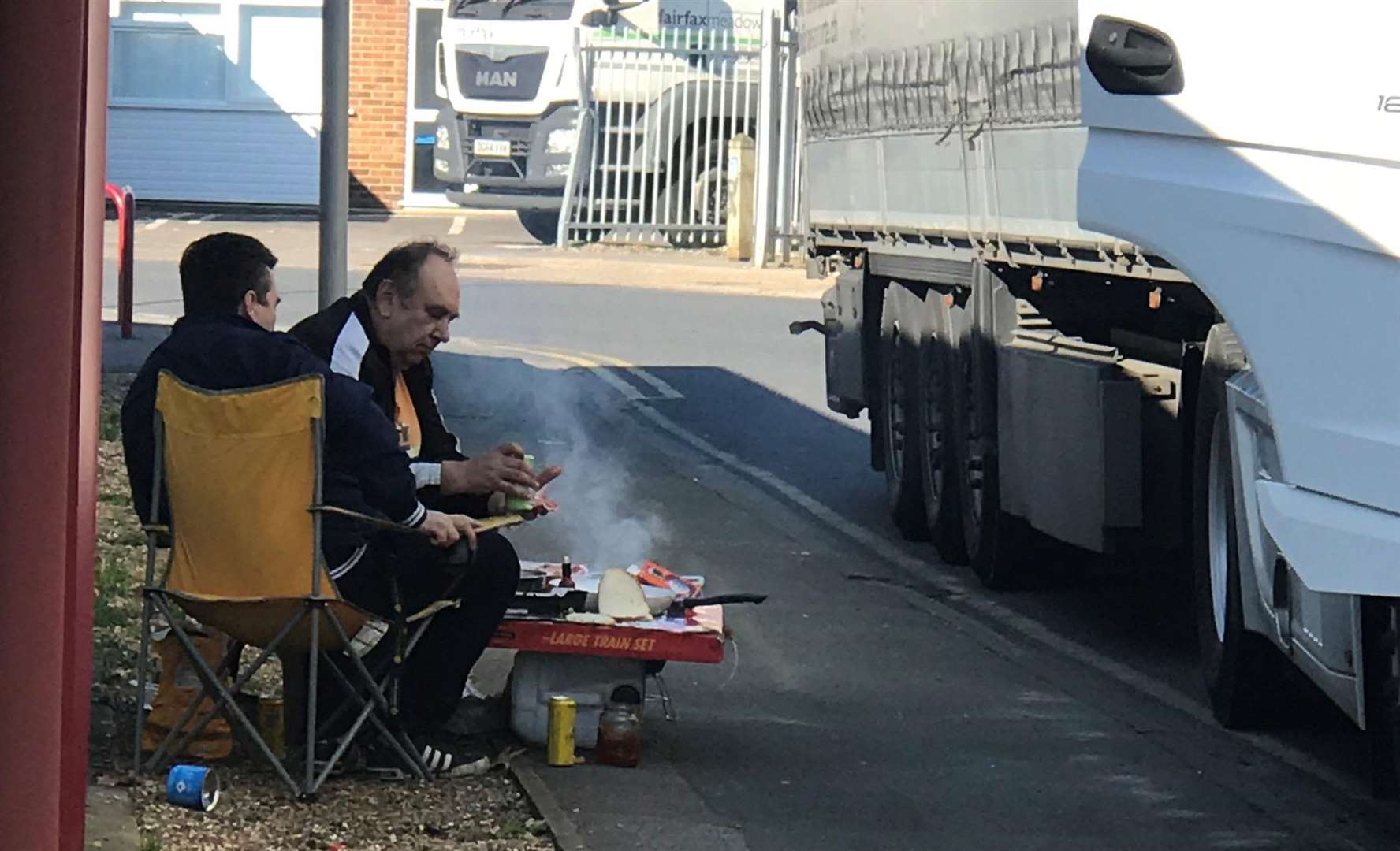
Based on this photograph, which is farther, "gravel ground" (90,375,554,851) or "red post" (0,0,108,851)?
"gravel ground" (90,375,554,851)

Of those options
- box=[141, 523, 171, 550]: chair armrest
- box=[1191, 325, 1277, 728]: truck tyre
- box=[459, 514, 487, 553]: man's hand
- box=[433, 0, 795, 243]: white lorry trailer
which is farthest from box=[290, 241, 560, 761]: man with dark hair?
box=[433, 0, 795, 243]: white lorry trailer

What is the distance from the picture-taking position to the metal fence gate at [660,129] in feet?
93.5

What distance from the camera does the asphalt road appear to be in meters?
6.52

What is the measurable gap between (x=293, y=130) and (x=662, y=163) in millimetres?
8845

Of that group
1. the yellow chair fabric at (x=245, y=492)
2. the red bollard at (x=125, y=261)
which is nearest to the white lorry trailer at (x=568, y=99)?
the red bollard at (x=125, y=261)

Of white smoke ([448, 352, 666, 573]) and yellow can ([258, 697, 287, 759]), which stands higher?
white smoke ([448, 352, 666, 573])

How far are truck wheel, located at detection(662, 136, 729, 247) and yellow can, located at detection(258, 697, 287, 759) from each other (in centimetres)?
2212

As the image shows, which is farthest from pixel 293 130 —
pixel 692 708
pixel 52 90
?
pixel 52 90

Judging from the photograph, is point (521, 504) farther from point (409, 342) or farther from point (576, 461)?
point (576, 461)

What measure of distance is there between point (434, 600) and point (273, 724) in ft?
2.04

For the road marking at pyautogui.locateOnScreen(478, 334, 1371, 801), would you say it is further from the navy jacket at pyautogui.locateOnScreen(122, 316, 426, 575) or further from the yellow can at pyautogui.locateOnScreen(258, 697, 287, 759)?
the yellow can at pyautogui.locateOnScreen(258, 697, 287, 759)

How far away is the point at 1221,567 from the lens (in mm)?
7797

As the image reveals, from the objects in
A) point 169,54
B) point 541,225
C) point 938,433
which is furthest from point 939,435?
point 169,54

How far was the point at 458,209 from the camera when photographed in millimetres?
36000
